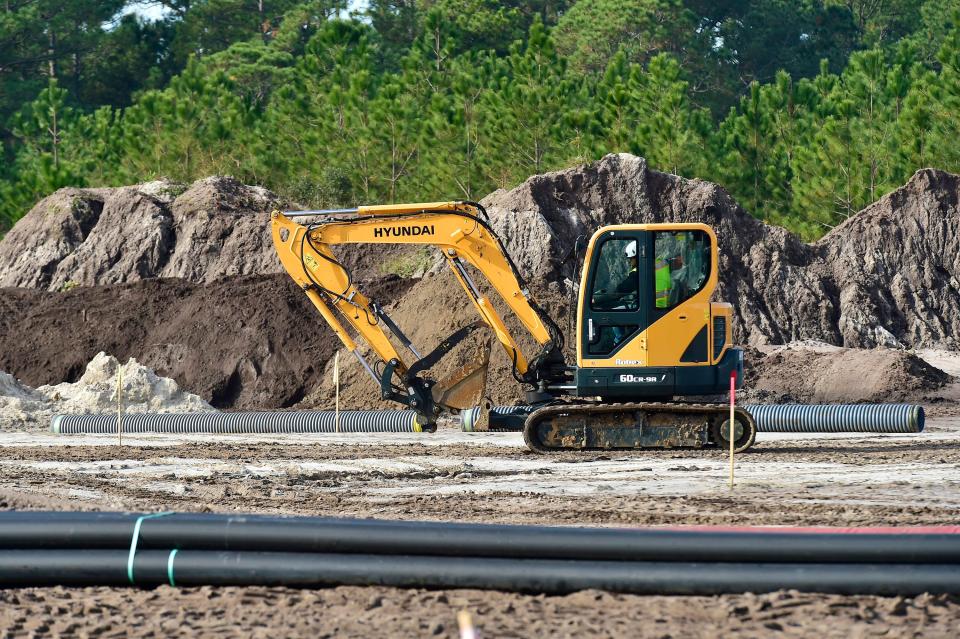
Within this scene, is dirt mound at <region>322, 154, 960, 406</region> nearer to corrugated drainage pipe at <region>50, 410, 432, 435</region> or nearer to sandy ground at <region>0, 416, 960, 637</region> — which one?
corrugated drainage pipe at <region>50, 410, 432, 435</region>

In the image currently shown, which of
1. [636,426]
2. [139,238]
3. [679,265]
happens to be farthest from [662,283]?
[139,238]

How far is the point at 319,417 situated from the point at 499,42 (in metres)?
42.0

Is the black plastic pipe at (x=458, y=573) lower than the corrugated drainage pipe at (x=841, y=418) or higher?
lower

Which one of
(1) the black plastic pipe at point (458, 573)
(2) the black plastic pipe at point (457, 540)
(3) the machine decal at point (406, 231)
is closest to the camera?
(1) the black plastic pipe at point (458, 573)

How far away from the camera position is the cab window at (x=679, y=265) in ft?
48.3

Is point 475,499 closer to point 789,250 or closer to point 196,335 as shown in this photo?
point 196,335

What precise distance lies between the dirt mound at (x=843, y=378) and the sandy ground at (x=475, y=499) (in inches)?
132

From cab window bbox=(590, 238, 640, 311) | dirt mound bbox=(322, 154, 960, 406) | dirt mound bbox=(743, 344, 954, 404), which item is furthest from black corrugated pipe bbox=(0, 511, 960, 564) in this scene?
dirt mound bbox=(322, 154, 960, 406)

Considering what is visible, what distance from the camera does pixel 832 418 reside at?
18141mm

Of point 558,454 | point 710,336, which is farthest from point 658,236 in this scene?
point 558,454

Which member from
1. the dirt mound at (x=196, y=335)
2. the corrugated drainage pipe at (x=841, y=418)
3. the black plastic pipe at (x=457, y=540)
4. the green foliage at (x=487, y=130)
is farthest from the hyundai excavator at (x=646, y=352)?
the green foliage at (x=487, y=130)

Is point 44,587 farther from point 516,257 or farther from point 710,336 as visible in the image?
point 516,257

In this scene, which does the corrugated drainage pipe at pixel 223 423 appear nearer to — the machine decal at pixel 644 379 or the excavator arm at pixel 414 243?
the excavator arm at pixel 414 243

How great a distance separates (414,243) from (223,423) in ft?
20.2
